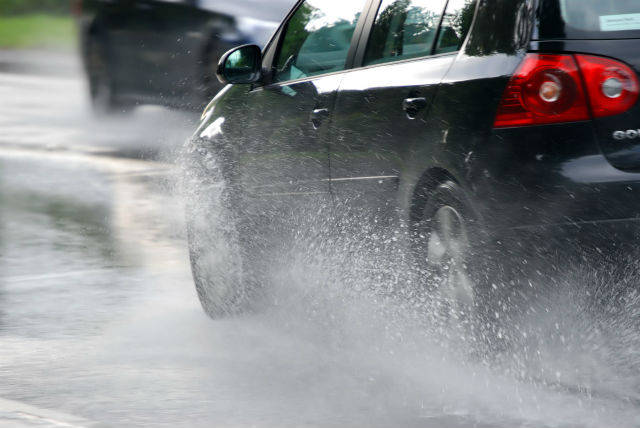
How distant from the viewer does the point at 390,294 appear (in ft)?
17.2

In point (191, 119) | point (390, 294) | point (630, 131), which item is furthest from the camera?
point (191, 119)

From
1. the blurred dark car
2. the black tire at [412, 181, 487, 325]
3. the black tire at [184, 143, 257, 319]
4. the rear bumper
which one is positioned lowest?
the blurred dark car

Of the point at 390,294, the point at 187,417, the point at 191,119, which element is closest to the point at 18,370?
the point at 187,417

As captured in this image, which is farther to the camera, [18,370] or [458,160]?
[18,370]

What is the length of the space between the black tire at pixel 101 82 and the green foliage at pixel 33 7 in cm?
2497

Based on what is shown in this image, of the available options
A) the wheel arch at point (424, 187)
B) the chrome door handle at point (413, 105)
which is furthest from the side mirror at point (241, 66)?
the wheel arch at point (424, 187)

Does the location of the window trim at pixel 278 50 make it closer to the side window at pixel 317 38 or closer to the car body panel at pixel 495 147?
the side window at pixel 317 38

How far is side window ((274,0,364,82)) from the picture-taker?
5.87 metres

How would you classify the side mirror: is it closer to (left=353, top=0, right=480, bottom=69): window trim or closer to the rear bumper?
(left=353, top=0, right=480, bottom=69): window trim

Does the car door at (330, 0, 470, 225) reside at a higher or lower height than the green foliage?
higher

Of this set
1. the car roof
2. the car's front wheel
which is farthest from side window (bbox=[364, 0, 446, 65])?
the car roof

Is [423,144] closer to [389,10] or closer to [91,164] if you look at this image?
[389,10]

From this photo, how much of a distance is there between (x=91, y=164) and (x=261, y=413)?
858 cm

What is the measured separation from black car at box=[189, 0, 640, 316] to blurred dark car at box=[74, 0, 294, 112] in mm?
8045
